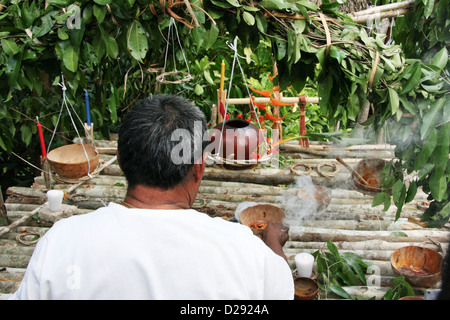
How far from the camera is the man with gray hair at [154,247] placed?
1337 mm

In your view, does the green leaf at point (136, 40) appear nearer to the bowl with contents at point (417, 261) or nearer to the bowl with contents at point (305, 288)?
the bowl with contents at point (305, 288)

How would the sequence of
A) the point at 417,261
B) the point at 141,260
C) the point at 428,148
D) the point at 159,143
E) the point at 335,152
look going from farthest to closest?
1. the point at 335,152
2. the point at 417,261
3. the point at 428,148
4. the point at 159,143
5. the point at 141,260

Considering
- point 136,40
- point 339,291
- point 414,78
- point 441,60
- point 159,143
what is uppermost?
point 136,40

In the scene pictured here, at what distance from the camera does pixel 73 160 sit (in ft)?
13.8

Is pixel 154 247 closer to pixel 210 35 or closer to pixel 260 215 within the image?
pixel 210 35

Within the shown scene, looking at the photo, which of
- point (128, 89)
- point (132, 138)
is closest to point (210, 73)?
point (128, 89)

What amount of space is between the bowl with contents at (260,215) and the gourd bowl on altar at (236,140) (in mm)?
895

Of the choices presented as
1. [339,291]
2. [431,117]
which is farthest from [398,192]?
[339,291]

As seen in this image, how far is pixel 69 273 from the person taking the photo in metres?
1.33

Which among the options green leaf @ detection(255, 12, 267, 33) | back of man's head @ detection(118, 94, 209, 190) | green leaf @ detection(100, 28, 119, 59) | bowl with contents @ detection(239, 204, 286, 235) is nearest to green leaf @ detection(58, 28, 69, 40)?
green leaf @ detection(100, 28, 119, 59)

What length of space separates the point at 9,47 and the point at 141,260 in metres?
1.96

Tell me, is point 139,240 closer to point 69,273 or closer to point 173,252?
point 173,252

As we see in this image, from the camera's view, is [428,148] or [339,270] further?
[339,270]

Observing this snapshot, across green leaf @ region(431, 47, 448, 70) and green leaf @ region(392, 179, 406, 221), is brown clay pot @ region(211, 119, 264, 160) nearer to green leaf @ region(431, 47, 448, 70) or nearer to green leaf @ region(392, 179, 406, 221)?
green leaf @ region(392, 179, 406, 221)
